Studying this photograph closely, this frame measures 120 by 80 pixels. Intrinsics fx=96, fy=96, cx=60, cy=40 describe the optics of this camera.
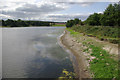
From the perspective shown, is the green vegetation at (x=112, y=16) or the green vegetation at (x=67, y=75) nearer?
the green vegetation at (x=67, y=75)

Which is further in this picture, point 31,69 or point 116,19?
point 116,19

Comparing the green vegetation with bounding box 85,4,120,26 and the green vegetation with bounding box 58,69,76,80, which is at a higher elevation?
the green vegetation with bounding box 85,4,120,26

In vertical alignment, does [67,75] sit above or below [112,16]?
below

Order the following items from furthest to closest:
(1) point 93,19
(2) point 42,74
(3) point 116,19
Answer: (1) point 93,19 → (3) point 116,19 → (2) point 42,74

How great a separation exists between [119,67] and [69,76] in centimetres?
600

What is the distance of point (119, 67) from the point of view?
1131cm

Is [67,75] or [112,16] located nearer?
[67,75]

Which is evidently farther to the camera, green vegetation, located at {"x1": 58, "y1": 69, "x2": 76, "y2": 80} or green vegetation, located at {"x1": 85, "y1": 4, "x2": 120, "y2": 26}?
green vegetation, located at {"x1": 85, "y1": 4, "x2": 120, "y2": 26}

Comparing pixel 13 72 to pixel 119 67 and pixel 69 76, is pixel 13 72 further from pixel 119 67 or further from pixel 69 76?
pixel 119 67

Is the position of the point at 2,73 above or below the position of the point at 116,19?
below

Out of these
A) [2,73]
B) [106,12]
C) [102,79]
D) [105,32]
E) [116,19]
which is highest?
[106,12]

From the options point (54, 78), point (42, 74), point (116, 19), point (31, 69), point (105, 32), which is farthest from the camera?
point (116, 19)

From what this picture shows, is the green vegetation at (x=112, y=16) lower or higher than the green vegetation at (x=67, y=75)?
higher

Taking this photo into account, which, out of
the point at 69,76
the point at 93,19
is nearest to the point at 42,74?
the point at 69,76
